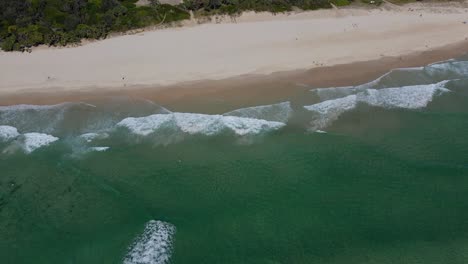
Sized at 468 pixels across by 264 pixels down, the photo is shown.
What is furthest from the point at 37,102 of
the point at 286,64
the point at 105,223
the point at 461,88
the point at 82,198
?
the point at 461,88

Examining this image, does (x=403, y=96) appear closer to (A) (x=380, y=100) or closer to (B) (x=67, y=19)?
(A) (x=380, y=100)

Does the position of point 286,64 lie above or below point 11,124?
above

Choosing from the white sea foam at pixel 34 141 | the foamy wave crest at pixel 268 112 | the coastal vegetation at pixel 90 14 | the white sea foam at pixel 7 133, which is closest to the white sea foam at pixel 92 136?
the white sea foam at pixel 34 141

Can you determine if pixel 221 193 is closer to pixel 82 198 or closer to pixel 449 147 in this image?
pixel 82 198

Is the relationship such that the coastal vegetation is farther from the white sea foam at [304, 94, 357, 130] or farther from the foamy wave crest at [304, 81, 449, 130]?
the white sea foam at [304, 94, 357, 130]

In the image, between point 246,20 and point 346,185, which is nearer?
point 346,185

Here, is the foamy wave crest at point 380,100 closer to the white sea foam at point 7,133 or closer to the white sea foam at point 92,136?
the white sea foam at point 92,136
